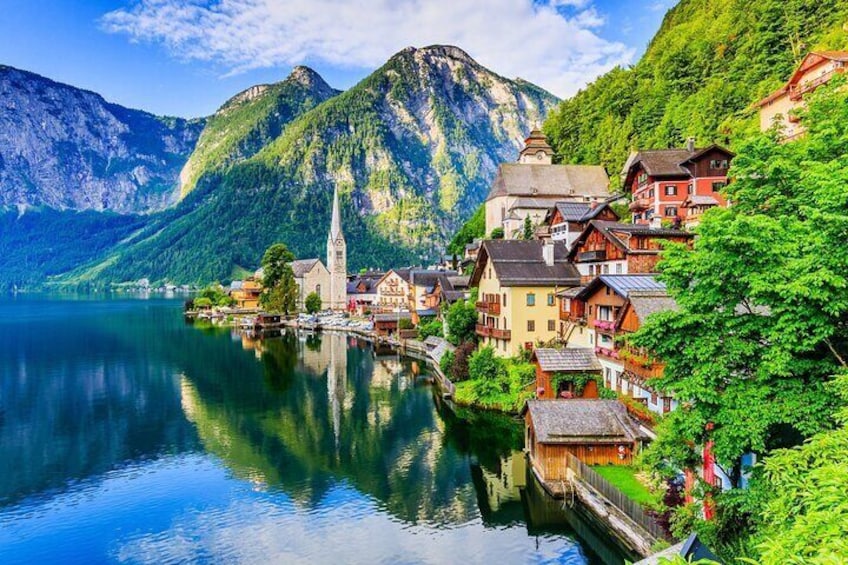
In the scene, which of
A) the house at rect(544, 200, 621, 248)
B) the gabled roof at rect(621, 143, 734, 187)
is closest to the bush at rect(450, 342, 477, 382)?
the house at rect(544, 200, 621, 248)

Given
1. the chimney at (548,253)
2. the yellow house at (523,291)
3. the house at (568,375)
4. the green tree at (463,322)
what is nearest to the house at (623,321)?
the house at (568,375)

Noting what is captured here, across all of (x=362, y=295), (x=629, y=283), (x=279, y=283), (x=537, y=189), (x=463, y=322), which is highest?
(x=537, y=189)

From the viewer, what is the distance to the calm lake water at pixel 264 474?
2359 cm

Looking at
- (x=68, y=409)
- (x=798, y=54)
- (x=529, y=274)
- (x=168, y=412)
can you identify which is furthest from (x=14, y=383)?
(x=798, y=54)

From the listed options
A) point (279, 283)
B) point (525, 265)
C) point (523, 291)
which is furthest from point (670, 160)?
point (279, 283)

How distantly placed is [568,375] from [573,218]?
25294mm

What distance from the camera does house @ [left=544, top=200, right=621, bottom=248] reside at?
56438 mm

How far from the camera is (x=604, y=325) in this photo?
3603 cm

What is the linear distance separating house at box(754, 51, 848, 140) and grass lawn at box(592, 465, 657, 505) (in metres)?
34.3

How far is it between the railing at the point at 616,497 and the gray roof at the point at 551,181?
64540mm

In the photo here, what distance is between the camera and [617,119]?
93750mm

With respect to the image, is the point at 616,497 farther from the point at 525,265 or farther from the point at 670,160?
the point at 670,160

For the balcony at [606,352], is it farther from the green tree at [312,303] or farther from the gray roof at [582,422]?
the green tree at [312,303]

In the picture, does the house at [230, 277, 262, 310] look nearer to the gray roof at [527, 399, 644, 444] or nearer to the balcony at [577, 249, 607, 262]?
the balcony at [577, 249, 607, 262]
